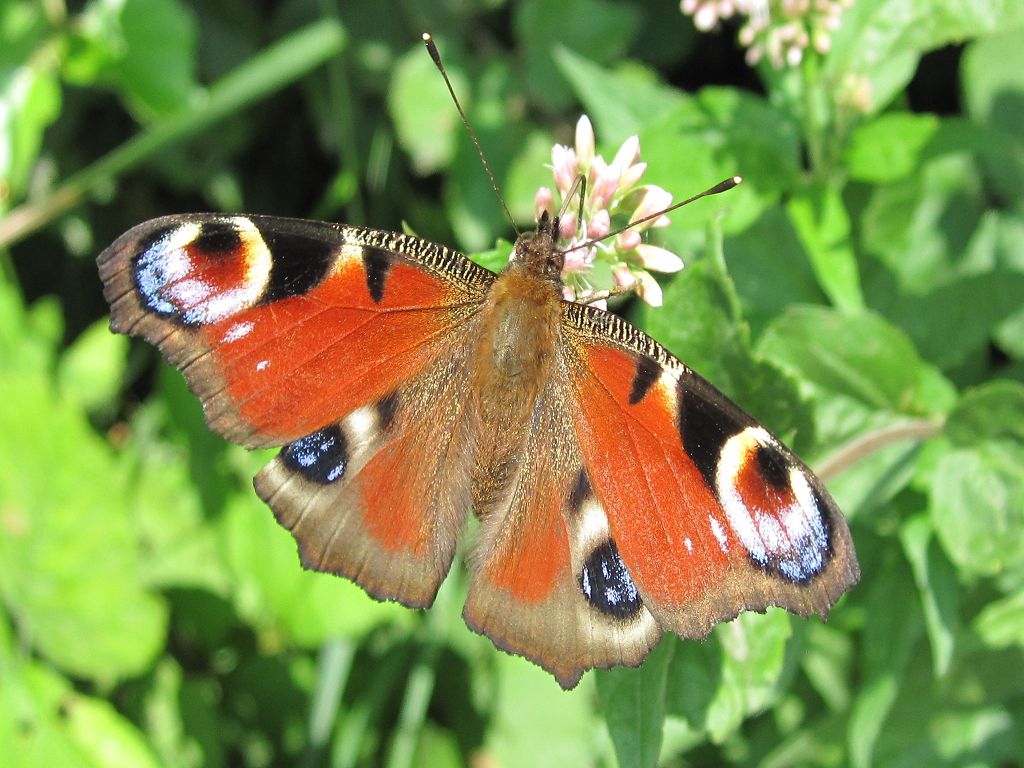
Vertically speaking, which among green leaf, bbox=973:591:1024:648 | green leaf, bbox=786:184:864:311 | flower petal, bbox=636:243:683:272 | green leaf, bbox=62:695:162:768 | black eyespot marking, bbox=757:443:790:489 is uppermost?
flower petal, bbox=636:243:683:272

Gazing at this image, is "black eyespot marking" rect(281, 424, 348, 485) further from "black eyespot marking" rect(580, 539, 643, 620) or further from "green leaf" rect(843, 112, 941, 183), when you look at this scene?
"green leaf" rect(843, 112, 941, 183)

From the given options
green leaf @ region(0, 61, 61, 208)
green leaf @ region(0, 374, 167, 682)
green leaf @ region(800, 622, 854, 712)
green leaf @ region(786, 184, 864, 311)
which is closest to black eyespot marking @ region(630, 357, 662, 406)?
green leaf @ region(786, 184, 864, 311)

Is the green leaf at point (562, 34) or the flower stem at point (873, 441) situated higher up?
the green leaf at point (562, 34)

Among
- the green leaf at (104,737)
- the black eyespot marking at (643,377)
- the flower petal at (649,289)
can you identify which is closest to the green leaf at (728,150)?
the flower petal at (649,289)

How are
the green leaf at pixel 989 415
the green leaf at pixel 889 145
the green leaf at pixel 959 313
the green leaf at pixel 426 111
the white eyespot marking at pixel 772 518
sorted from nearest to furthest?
the white eyespot marking at pixel 772 518
the green leaf at pixel 989 415
the green leaf at pixel 889 145
the green leaf at pixel 959 313
the green leaf at pixel 426 111

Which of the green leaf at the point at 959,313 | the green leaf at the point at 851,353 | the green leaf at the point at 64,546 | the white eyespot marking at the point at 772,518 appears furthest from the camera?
the green leaf at the point at 64,546

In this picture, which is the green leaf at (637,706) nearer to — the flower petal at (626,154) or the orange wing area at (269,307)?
the orange wing area at (269,307)

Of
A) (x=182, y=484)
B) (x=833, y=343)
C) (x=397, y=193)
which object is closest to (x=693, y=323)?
(x=833, y=343)

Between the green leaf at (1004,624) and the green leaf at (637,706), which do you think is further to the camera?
the green leaf at (1004,624)
